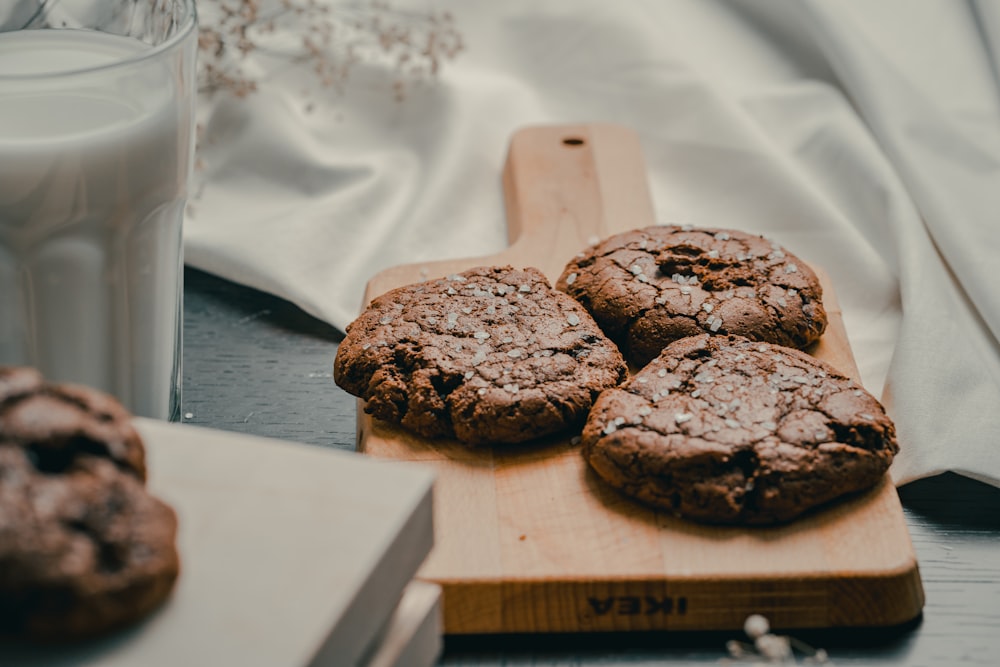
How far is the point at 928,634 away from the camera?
1375 millimetres

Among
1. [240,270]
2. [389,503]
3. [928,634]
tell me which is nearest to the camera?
[389,503]

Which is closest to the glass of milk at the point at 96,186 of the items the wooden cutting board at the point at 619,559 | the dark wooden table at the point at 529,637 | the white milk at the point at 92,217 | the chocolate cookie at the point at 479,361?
the white milk at the point at 92,217

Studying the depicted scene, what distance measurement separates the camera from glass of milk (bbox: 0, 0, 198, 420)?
1.39 metres

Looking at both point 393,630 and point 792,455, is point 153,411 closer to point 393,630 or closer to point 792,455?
point 393,630

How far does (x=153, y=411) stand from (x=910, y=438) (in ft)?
3.33

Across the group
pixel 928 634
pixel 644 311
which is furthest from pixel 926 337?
pixel 928 634

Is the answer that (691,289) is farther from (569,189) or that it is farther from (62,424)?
(62,424)

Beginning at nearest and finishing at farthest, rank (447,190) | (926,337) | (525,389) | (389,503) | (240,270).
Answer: (389,503) → (525,389) → (926,337) → (240,270) → (447,190)

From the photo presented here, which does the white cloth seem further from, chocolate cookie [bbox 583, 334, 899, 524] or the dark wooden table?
chocolate cookie [bbox 583, 334, 899, 524]

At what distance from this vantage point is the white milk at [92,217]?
1.39m

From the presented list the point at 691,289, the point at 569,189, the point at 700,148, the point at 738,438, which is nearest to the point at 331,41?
the point at 569,189

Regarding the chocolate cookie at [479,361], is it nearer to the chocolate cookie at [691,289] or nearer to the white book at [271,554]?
the chocolate cookie at [691,289]

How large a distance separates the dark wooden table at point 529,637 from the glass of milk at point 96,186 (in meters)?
0.17

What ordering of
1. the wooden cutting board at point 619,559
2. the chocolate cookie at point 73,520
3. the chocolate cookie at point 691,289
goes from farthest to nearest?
the chocolate cookie at point 691,289
the wooden cutting board at point 619,559
the chocolate cookie at point 73,520
